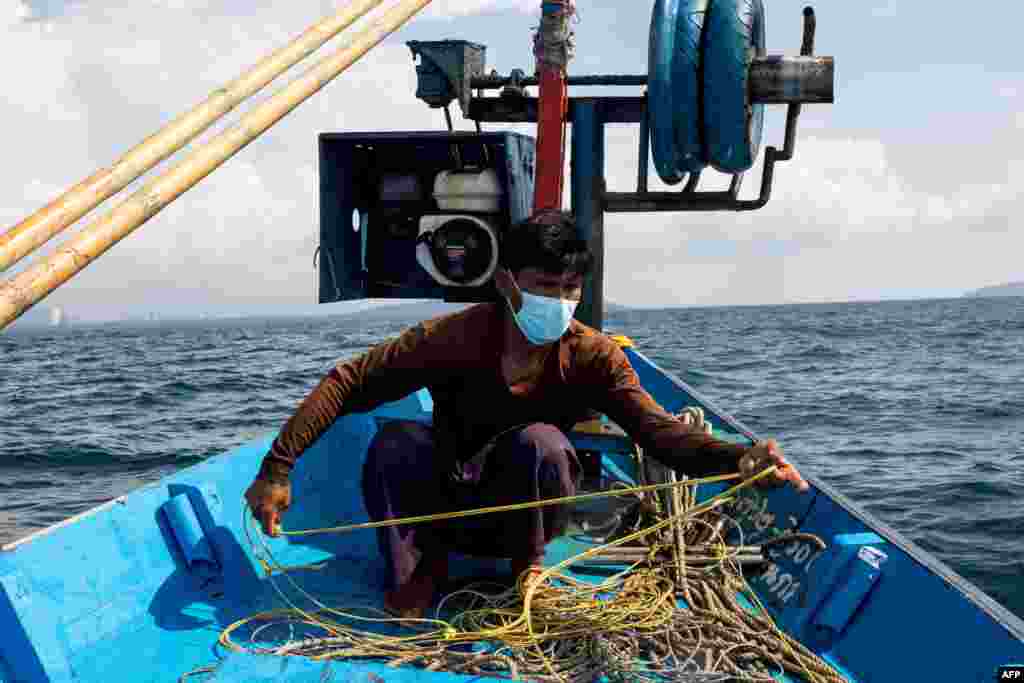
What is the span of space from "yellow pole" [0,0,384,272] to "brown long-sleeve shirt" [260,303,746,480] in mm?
1017

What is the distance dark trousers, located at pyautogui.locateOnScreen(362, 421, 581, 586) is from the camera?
3.40 metres

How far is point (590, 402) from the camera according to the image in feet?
11.7

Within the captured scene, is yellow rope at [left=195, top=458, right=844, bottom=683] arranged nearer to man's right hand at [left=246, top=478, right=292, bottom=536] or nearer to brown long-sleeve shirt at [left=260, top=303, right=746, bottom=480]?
man's right hand at [left=246, top=478, right=292, bottom=536]

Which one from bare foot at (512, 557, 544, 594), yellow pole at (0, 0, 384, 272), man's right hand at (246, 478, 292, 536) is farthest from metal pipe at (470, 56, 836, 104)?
man's right hand at (246, 478, 292, 536)

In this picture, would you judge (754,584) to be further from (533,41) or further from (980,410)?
(980,410)

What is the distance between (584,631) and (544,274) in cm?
131

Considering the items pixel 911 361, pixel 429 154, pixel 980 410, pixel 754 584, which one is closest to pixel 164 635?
pixel 754 584

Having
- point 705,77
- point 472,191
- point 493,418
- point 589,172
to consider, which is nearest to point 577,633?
point 493,418

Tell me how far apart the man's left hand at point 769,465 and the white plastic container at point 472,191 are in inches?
124

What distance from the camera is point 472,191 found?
568 centimetres

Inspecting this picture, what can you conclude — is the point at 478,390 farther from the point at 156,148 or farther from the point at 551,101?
the point at 551,101

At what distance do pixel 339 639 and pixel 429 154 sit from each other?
3628 millimetres

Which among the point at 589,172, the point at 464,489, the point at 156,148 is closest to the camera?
the point at 156,148

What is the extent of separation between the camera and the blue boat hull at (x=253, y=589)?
2.89m
